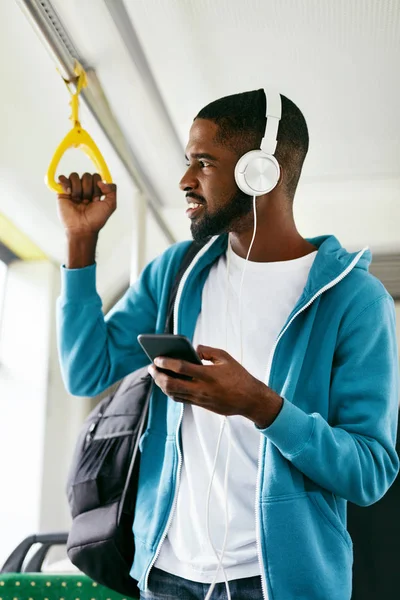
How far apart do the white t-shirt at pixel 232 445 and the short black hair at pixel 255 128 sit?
21 cm

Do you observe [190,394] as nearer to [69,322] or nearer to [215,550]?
[215,550]

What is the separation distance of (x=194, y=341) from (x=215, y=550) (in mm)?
357

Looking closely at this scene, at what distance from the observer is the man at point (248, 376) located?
0.85 m

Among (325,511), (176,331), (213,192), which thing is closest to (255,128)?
(213,192)

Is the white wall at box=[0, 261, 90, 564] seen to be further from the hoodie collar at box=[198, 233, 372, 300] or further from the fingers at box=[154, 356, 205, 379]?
the fingers at box=[154, 356, 205, 379]

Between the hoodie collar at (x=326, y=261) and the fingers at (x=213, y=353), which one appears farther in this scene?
the hoodie collar at (x=326, y=261)

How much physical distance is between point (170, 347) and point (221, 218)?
1.36 ft

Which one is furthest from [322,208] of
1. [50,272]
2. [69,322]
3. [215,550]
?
[215,550]

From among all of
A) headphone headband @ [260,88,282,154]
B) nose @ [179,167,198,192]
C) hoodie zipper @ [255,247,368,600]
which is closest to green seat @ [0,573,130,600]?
hoodie zipper @ [255,247,368,600]

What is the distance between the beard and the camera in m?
1.12

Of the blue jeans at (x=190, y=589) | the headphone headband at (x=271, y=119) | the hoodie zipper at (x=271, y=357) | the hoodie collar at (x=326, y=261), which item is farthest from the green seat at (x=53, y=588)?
the headphone headband at (x=271, y=119)

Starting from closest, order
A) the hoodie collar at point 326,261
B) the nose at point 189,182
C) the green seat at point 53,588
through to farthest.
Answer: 1. the hoodie collar at point 326,261
2. the nose at point 189,182
3. the green seat at point 53,588

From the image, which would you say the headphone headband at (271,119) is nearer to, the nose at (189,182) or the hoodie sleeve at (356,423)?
the nose at (189,182)

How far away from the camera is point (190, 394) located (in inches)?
31.2
